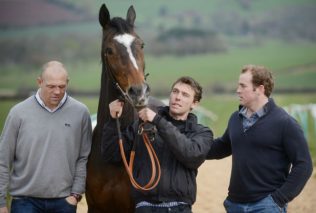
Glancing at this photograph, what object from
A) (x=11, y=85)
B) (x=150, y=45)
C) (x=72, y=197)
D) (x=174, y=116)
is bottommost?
(x=72, y=197)

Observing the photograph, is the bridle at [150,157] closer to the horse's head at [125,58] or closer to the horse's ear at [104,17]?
the horse's head at [125,58]

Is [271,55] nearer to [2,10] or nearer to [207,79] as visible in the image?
[207,79]

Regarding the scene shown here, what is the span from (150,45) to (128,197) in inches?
871

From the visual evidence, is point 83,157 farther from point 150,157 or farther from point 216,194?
point 216,194

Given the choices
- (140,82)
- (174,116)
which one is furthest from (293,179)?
(140,82)

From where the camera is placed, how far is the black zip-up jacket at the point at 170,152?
145 inches

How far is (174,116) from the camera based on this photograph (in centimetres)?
393

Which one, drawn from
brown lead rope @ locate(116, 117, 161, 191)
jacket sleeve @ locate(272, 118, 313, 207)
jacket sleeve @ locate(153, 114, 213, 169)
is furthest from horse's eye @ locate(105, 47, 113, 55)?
jacket sleeve @ locate(272, 118, 313, 207)

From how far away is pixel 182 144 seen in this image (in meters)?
3.67

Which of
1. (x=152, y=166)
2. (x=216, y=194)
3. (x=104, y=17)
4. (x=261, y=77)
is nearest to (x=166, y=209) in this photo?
(x=152, y=166)

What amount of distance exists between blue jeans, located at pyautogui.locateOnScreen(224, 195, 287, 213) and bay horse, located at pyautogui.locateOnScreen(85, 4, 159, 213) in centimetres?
88

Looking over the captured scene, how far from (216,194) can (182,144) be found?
5.55 metres

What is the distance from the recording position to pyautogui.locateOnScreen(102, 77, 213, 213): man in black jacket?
3684 mm

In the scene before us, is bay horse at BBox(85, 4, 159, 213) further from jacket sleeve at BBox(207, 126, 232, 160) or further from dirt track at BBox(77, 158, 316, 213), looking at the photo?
dirt track at BBox(77, 158, 316, 213)
